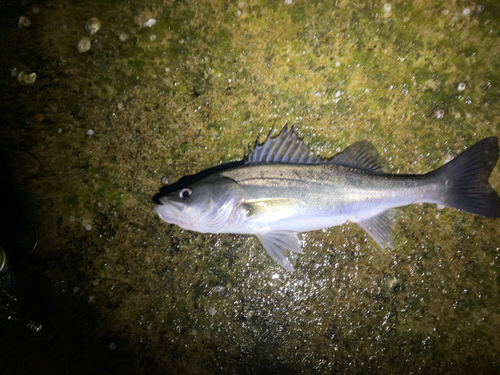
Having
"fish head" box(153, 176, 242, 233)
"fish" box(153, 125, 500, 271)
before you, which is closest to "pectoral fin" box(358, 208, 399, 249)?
"fish" box(153, 125, 500, 271)

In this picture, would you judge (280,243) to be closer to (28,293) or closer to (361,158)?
(361,158)

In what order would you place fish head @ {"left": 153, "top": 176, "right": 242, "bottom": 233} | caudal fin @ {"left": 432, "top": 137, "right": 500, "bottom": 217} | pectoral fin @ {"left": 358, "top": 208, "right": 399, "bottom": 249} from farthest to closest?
pectoral fin @ {"left": 358, "top": 208, "right": 399, "bottom": 249} < caudal fin @ {"left": 432, "top": 137, "right": 500, "bottom": 217} < fish head @ {"left": 153, "top": 176, "right": 242, "bottom": 233}

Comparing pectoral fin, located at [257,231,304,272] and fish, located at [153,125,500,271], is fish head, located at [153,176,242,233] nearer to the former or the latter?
fish, located at [153,125,500,271]

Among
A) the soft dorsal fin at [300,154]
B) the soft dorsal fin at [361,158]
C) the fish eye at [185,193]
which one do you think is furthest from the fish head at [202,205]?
the soft dorsal fin at [361,158]

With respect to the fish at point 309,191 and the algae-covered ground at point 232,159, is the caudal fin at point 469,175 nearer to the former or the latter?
the fish at point 309,191

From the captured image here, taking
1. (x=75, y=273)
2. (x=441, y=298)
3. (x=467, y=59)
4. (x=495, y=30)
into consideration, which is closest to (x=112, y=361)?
(x=75, y=273)

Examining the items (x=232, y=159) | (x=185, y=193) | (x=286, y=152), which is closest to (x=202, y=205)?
(x=185, y=193)

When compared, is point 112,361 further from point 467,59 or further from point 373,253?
point 467,59
